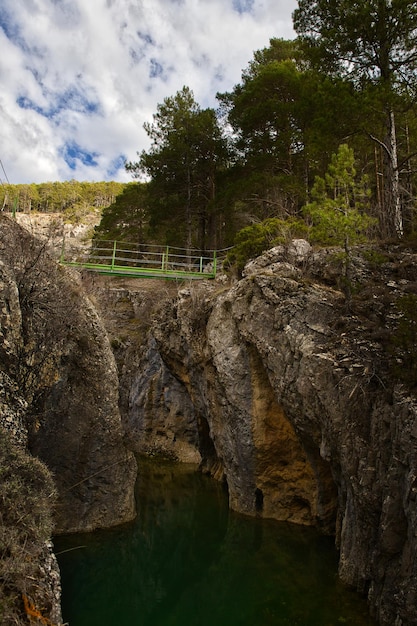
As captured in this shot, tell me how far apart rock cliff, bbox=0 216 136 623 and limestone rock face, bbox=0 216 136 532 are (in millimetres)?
24

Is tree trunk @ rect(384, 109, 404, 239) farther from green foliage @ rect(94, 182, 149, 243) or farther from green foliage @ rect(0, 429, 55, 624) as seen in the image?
green foliage @ rect(94, 182, 149, 243)

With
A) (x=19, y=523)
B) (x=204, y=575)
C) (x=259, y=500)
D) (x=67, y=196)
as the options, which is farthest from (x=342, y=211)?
(x=67, y=196)

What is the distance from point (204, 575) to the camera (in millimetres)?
12273

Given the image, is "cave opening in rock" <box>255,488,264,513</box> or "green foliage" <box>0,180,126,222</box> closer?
"cave opening in rock" <box>255,488,264,513</box>

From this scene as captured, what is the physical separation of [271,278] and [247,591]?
8.13 m

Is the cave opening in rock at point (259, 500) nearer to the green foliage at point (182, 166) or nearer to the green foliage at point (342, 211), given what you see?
the green foliage at point (342, 211)

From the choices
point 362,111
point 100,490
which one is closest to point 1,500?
point 100,490

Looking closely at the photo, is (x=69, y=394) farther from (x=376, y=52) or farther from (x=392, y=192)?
(x=376, y=52)

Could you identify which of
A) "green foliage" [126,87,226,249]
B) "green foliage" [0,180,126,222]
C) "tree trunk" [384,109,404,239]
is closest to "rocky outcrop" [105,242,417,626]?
"tree trunk" [384,109,404,239]

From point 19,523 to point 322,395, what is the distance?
A: 22.9ft

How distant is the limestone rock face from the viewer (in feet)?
34.7

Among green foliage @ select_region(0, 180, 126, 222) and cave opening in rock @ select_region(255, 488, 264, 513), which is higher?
green foliage @ select_region(0, 180, 126, 222)

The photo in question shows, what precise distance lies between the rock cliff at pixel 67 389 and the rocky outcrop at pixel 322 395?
416 cm

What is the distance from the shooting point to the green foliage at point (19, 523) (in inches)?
235
